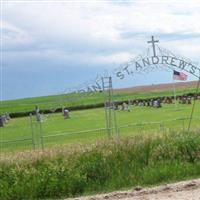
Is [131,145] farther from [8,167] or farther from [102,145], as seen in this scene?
[8,167]

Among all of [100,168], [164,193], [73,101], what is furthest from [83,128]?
[164,193]

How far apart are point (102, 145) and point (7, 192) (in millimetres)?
3040

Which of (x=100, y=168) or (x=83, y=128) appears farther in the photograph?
(x=83, y=128)

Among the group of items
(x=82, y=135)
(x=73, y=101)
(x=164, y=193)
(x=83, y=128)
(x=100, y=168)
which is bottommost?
(x=83, y=128)

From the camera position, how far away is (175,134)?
1359 centimetres

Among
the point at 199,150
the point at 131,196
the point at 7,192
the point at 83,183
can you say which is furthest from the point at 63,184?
the point at 199,150

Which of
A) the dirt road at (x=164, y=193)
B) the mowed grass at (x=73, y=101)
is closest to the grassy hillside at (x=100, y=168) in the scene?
the dirt road at (x=164, y=193)

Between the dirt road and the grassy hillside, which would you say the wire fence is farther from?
the dirt road

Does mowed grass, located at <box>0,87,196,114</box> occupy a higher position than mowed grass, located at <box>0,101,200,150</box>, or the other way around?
mowed grass, located at <box>0,87,196,114</box>

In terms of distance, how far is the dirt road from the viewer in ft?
29.1

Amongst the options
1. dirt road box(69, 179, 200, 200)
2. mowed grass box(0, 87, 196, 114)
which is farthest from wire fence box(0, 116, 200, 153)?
dirt road box(69, 179, 200, 200)

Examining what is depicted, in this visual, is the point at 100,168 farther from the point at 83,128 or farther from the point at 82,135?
the point at 83,128

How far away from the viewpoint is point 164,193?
9219mm

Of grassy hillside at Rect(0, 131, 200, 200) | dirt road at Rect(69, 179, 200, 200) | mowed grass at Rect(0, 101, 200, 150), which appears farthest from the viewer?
mowed grass at Rect(0, 101, 200, 150)
